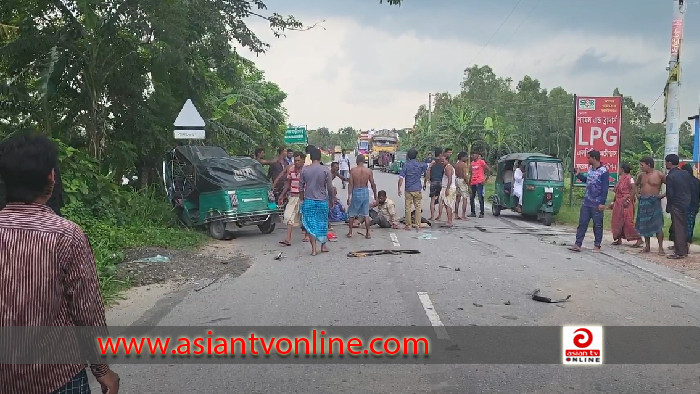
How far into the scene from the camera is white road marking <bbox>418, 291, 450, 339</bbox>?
6.17 meters

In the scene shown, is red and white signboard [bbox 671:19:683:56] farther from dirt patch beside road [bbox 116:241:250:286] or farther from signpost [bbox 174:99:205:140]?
dirt patch beside road [bbox 116:241:250:286]

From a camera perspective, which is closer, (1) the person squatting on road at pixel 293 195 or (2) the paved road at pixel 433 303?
(2) the paved road at pixel 433 303

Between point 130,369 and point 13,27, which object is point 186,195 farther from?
point 130,369

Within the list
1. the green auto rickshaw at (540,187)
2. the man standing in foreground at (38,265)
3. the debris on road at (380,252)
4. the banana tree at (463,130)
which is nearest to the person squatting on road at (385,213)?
the debris on road at (380,252)

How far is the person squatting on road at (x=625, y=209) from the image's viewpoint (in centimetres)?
1300

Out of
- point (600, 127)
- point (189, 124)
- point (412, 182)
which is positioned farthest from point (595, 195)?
point (600, 127)

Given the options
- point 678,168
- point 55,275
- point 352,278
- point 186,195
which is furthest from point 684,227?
point 55,275

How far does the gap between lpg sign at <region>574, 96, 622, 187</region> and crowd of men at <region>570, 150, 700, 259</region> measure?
6949 millimetres

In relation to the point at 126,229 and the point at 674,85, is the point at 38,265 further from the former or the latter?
the point at 674,85

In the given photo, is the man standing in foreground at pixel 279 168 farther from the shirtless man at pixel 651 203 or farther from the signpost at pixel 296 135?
the signpost at pixel 296 135

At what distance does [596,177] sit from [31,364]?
10.9 meters

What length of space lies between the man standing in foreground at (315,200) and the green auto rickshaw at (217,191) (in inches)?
96.0

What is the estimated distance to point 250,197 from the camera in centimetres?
1362

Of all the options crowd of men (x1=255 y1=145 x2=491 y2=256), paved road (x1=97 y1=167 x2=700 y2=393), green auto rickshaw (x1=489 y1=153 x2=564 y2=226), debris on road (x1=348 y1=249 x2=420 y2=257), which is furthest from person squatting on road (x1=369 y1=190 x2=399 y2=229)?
green auto rickshaw (x1=489 y1=153 x2=564 y2=226)
